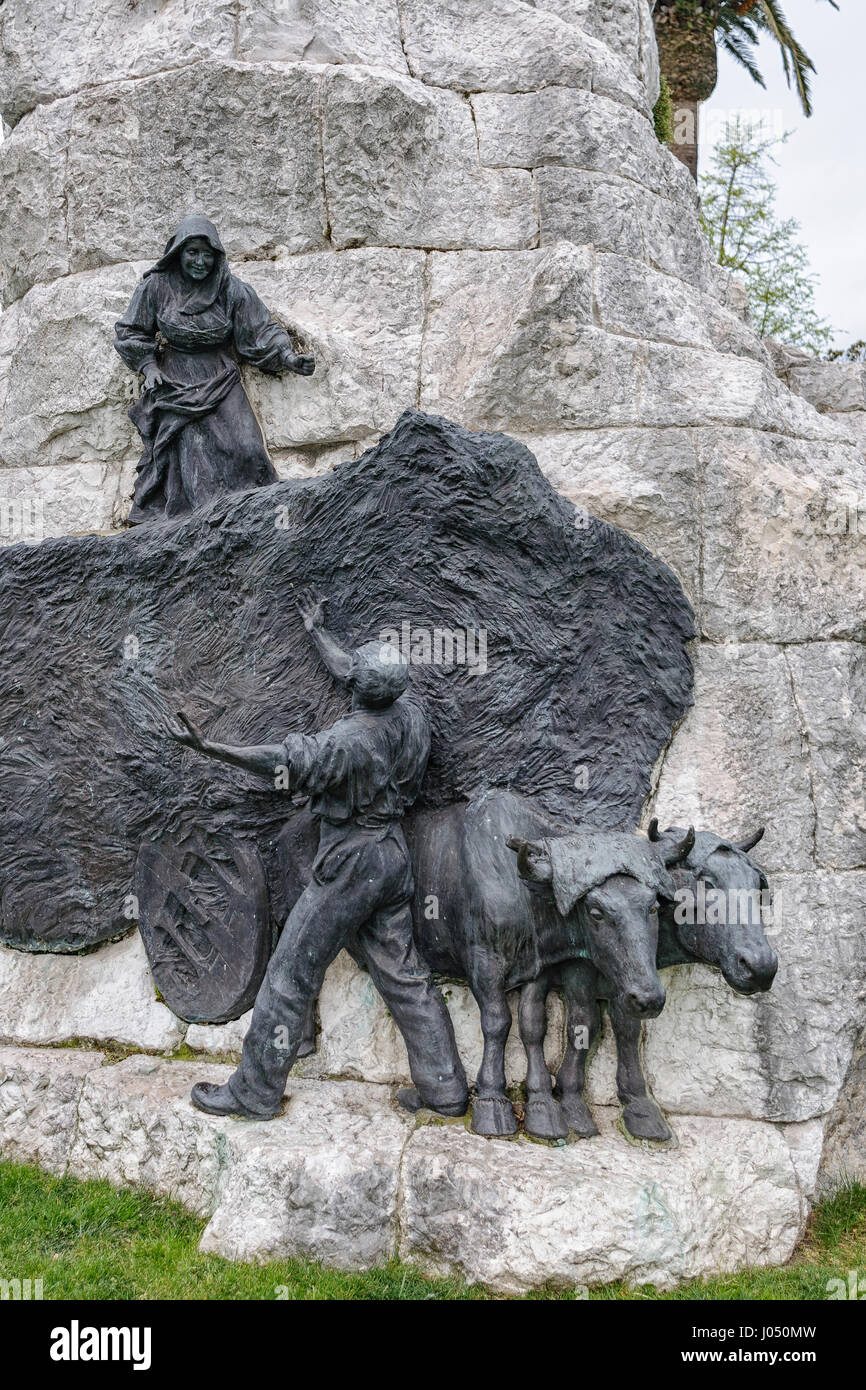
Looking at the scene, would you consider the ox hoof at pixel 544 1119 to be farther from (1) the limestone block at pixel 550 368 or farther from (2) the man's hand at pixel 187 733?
(1) the limestone block at pixel 550 368

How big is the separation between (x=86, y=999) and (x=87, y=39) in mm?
5397

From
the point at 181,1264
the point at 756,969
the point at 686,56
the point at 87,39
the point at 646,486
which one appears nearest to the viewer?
the point at 756,969

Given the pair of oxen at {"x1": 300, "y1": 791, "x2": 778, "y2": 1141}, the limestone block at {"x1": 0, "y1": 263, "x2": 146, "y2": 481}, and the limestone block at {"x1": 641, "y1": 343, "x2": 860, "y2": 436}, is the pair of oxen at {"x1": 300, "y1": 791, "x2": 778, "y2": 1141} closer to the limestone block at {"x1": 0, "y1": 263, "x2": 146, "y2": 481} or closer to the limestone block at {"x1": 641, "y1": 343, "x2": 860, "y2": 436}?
the limestone block at {"x1": 641, "y1": 343, "x2": 860, "y2": 436}

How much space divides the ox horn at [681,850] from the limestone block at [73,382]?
3556 millimetres

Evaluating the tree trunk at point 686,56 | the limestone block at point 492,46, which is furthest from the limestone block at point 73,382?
the tree trunk at point 686,56

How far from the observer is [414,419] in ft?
15.5

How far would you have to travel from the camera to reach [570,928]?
4.35 meters

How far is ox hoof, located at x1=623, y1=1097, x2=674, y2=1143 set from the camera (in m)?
4.45

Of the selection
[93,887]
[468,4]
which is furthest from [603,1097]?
[468,4]

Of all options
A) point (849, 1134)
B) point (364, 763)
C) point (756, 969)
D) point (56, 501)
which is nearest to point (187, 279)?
point (56, 501)

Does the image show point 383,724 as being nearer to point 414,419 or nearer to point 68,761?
point 414,419

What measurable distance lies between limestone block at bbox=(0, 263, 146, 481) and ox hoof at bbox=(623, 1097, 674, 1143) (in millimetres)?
4075

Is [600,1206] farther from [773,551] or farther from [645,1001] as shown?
[773,551]

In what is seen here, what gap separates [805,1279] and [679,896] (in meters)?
1.48
